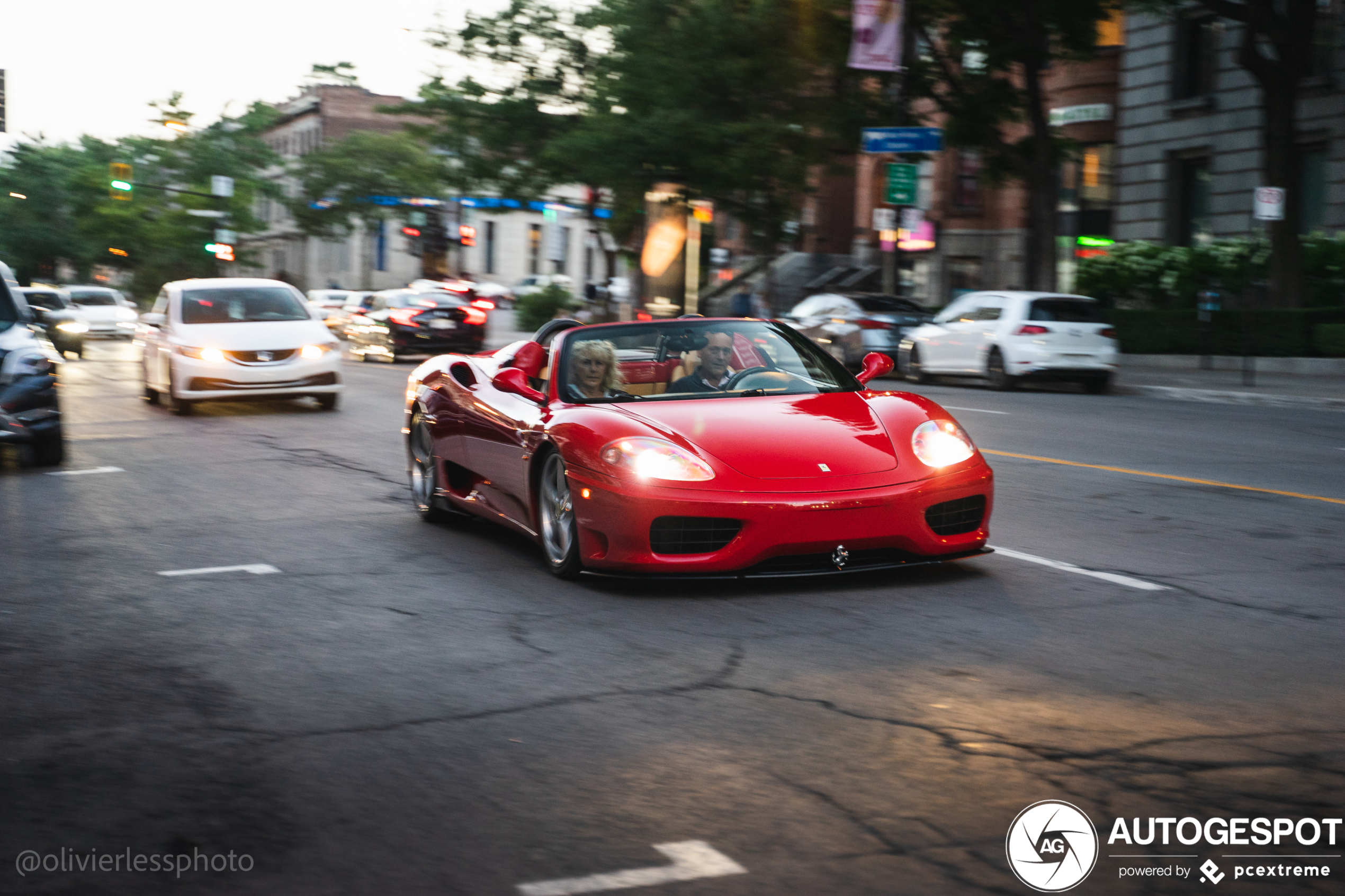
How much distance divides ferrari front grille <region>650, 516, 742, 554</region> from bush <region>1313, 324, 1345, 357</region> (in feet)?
73.7

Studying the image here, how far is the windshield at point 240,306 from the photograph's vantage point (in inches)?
744

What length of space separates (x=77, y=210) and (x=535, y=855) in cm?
9585

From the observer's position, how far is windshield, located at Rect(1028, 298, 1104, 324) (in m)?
23.3

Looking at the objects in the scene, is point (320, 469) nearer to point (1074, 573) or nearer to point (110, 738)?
point (1074, 573)

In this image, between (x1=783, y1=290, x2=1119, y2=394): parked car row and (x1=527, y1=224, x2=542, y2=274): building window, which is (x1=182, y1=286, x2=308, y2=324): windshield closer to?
(x1=783, y1=290, x2=1119, y2=394): parked car row

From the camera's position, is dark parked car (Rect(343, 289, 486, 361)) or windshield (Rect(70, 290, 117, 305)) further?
windshield (Rect(70, 290, 117, 305))

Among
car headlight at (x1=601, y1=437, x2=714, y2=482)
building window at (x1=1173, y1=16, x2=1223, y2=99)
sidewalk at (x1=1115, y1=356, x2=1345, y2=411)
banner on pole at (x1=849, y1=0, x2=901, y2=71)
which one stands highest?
building window at (x1=1173, y1=16, x2=1223, y2=99)

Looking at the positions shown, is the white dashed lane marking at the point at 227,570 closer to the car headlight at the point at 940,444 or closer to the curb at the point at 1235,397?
the car headlight at the point at 940,444

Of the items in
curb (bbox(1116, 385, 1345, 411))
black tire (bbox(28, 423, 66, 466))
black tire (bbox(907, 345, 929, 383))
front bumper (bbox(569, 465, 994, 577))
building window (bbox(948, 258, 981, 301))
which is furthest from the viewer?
building window (bbox(948, 258, 981, 301))

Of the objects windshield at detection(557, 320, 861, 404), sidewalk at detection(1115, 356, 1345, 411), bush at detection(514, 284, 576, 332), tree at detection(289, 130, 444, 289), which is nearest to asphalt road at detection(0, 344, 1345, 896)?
windshield at detection(557, 320, 861, 404)

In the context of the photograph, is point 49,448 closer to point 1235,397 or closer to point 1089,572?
point 1089,572

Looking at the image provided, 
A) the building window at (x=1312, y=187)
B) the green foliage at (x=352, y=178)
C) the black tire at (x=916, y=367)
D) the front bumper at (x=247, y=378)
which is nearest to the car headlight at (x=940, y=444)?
the front bumper at (x=247, y=378)

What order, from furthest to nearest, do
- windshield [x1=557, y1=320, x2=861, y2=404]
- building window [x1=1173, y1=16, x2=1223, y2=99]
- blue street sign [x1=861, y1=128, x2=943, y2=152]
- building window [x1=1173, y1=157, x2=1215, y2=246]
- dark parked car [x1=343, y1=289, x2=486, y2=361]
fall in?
building window [x1=1173, y1=157, x2=1215, y2=246], building window [x1=1173, y1=16, x2=1223, y2=99], dark parked car [x1=343, y1=289, x2=486, y2=361], blue street sign [x1=861, y1=128, x2=943, y2=152], windshield [x1=557, y1=320, x2=861, y2=404]

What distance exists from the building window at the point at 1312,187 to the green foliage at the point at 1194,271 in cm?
111
